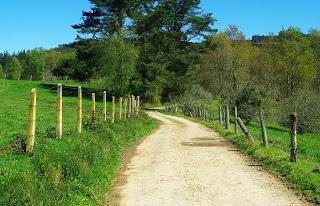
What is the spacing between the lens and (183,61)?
249ft

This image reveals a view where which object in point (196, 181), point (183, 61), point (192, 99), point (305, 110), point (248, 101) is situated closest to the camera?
point (196, 181)

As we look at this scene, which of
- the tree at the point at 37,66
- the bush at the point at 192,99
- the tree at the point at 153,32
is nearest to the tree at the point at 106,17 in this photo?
the tree at the point at 153,32

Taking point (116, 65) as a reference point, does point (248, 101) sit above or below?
below

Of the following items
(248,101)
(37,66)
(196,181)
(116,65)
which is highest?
(37,66)

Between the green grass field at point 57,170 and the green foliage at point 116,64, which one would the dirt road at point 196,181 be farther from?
the green foliage at point 116,64

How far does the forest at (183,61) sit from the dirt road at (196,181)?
35.7 m

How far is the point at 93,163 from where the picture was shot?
15.0m

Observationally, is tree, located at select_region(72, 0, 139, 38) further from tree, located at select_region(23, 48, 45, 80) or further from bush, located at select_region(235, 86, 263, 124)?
tree, located at select_region(23, 48, 45, 80)

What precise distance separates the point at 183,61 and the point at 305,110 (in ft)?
85.8

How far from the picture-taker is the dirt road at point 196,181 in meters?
11.6

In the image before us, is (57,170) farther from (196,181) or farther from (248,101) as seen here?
(248,101)

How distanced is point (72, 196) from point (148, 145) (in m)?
12.3

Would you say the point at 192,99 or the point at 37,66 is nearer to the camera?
the point at 192,99

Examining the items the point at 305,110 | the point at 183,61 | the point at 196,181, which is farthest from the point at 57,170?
the point at 183,61
